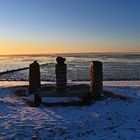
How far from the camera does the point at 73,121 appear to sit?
39.6 feet

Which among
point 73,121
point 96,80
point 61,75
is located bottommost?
point 73,121

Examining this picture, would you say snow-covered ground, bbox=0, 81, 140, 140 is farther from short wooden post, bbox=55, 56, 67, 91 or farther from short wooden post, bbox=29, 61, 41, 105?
short wooden post, bbox=29, 61, 41, 105

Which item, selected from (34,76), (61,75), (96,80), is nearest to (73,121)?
(96,80)

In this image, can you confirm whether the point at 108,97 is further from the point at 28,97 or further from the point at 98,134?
the point at 98,134

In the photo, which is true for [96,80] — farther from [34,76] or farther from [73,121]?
[73,121]

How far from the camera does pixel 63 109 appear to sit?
46.6ft

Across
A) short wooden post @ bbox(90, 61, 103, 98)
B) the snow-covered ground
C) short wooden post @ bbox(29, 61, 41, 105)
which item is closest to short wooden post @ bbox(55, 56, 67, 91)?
short wooden post @ bbox(90, 61, 103, 98)

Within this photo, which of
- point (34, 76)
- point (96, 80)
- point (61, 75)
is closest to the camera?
point (96, 80)

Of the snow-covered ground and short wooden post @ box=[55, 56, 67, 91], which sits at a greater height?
short wooden post @ box=[55, 56, 67, 91]

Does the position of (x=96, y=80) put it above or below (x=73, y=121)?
above

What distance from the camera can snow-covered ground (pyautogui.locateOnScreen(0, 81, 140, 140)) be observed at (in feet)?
34.5

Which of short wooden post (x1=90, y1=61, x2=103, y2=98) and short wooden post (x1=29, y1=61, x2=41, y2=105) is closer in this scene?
short wooden post (x1=90, y1=61, x2=103, y2=98)

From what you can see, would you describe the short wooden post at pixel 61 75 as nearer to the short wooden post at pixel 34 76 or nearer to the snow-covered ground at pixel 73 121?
the short wooden post at pixel 34 76

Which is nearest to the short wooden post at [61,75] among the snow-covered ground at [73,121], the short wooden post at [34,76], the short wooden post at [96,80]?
the short wooden post at [96,80]
